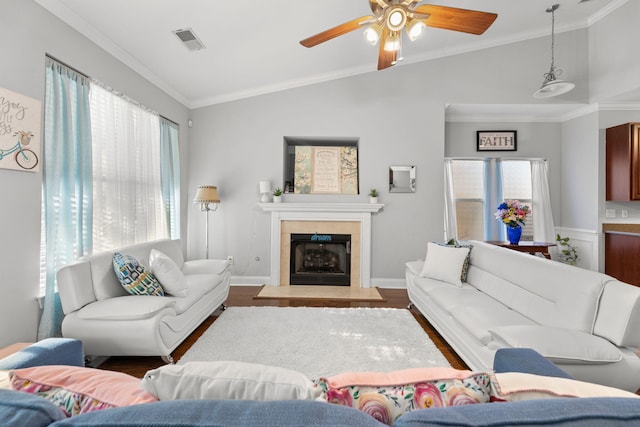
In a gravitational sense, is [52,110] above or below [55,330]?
above

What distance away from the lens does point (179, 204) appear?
4.39m

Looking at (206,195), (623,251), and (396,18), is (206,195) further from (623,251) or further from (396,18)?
(623,251)

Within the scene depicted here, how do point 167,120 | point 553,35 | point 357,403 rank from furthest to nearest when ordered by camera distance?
1. point 553,35
2. point 167,120
3. point 357,403

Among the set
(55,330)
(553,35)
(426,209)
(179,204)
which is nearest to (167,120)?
(179,204)

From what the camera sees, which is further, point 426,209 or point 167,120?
point 426,209

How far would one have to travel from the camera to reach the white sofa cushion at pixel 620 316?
1.56 m

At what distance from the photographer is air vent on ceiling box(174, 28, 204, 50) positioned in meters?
2.97

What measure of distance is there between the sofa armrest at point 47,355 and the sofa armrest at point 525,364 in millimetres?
1809

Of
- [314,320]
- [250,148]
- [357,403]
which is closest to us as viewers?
[357,403]

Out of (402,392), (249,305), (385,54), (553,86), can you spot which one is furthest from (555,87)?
(249,305)

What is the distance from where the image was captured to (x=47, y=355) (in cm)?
128

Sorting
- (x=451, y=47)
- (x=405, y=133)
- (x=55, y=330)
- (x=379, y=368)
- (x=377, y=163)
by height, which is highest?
(x=451, y=47)

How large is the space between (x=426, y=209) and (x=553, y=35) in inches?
117

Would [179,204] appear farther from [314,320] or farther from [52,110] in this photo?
[314,320]
